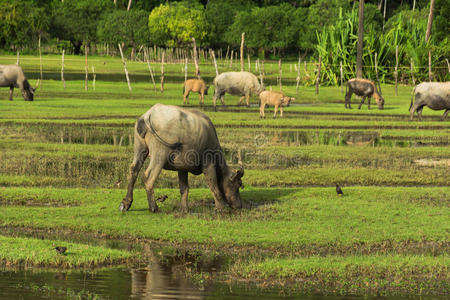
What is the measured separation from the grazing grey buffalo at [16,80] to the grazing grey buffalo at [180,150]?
84.0ft

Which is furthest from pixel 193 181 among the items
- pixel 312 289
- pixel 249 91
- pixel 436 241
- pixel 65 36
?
pixel 65 36

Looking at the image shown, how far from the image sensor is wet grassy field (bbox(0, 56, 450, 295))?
10.1 metres

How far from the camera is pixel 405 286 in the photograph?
943 cm

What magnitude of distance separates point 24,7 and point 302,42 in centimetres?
3148

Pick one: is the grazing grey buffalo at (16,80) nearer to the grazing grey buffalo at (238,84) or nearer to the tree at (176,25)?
the grazing grey buffalo at (238,84)

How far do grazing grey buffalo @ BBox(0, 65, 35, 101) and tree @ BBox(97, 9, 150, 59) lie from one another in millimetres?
49807

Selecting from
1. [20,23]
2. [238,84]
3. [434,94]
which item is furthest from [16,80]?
[20,23]

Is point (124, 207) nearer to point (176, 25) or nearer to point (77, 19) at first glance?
point (176, 25)

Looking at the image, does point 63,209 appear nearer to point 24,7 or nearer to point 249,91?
point 249,91

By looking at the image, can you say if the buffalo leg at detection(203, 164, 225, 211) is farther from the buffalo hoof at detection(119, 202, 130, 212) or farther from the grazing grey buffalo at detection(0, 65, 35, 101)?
the grazing grey buffalo at detection(0, 65, 35, 101)

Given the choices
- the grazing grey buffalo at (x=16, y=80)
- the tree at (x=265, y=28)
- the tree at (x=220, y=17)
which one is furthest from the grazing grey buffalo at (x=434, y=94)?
the tree at (x=220, y=17)

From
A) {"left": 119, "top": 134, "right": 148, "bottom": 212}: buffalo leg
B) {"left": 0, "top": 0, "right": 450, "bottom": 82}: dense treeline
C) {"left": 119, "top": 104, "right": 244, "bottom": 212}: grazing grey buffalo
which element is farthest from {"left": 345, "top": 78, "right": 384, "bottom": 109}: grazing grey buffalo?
{"left": 0, "top": 0, "right": 450, "bottom": 82}: dense treeline

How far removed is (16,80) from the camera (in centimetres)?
3769

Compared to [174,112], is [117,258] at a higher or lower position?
lower
